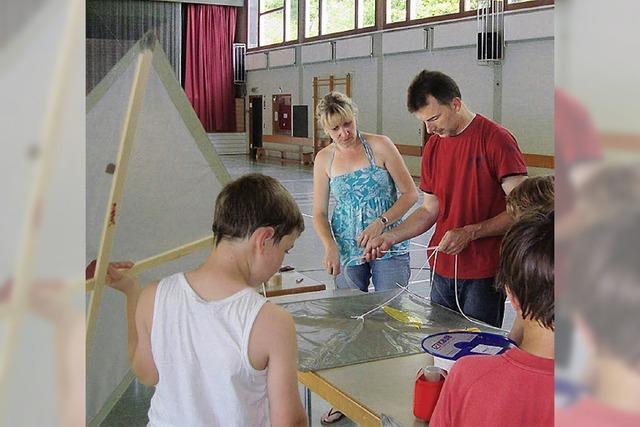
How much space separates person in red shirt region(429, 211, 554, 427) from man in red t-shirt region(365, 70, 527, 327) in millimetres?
1425

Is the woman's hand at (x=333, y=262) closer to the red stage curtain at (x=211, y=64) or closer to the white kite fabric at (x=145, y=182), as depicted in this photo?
the white kite fabric at (x=145, y=182)

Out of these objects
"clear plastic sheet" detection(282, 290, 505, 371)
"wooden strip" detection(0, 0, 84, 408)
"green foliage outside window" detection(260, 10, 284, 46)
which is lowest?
"clear plastic sheet" detection(282, 290, 505, 371)

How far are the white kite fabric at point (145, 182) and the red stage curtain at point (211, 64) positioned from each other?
16.8 meters

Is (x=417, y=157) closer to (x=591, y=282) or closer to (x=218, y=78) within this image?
(x=218, y=78)

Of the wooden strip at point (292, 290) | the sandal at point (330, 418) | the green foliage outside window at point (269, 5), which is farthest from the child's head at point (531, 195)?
the green foliage outside window at point (269, 5)

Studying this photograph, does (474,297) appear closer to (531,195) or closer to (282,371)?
(531,195)

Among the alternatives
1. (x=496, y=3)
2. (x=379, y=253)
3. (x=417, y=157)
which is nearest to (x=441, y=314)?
(x=379, y=253)

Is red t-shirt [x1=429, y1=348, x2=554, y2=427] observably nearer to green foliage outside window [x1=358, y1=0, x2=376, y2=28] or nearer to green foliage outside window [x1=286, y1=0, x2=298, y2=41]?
green foliage outside window [x1=358, y1=0, x2=376, y2=28]

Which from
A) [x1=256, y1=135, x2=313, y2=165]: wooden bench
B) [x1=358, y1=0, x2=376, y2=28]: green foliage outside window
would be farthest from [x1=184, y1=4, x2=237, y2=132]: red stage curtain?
[x1=358, y1=0, x2=376, y2=28]: green foliage outside window

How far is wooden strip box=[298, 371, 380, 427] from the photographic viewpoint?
5.19 feet

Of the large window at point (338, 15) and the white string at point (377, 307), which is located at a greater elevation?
the large window at point (338, 15)

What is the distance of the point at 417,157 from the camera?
13.3 meters

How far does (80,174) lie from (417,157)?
13108 millimetres

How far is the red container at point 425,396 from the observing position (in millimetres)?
1467
